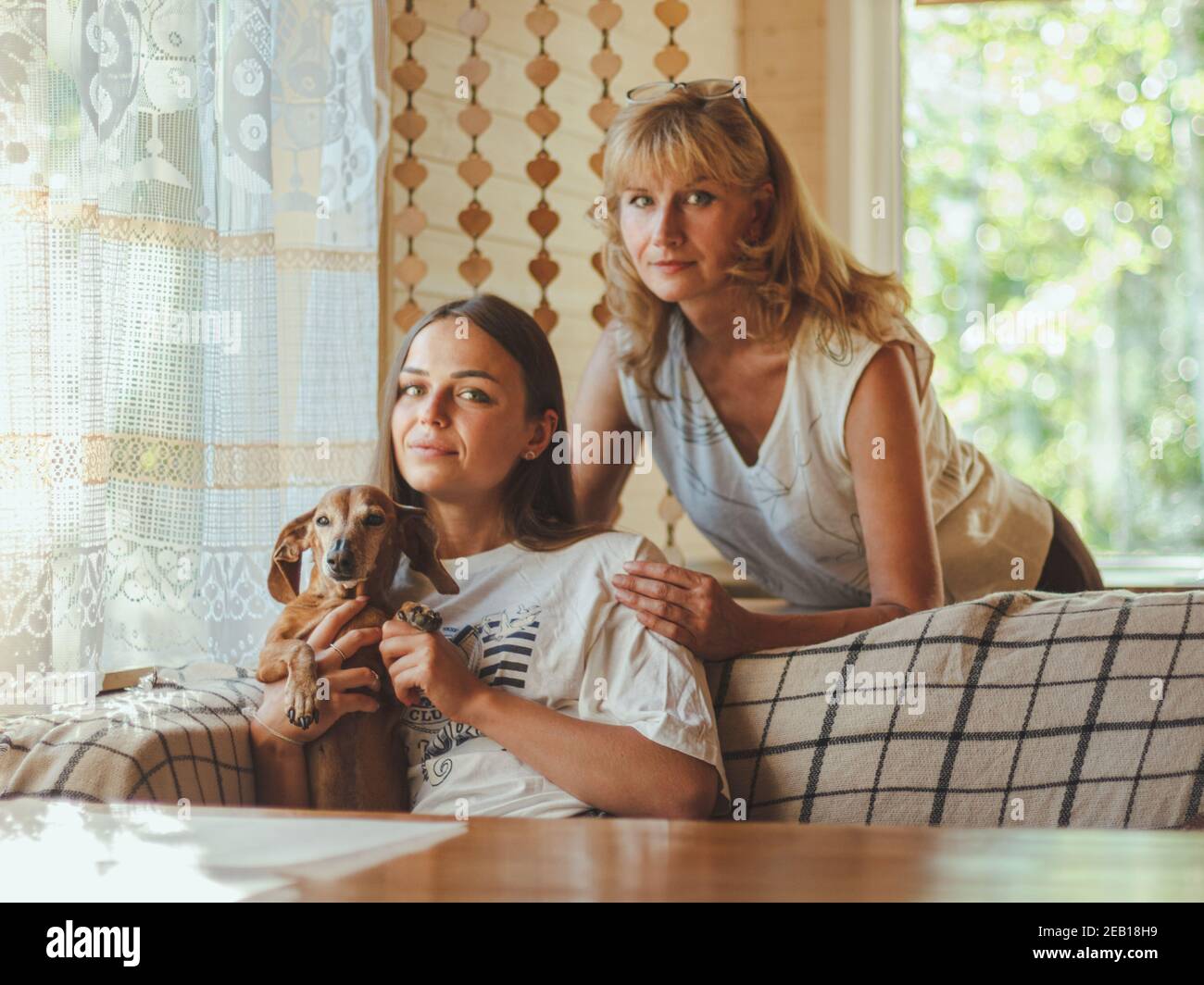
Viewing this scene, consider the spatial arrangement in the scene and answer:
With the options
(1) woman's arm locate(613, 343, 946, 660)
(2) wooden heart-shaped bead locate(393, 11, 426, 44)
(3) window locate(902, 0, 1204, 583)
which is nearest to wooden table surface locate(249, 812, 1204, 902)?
(1) woman's arm locate(613, 343, 946, 660)

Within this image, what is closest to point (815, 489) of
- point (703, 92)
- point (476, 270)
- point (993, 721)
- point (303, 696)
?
point (993, 721)

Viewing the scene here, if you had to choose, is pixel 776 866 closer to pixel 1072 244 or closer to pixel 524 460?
pixel 524 460

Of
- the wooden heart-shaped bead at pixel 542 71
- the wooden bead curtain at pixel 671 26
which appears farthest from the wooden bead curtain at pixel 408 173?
the wooden bead curtain at pixel 671 26

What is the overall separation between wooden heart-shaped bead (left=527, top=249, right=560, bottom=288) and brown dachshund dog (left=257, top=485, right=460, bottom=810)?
1.00m

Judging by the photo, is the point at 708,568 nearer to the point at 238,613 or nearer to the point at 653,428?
the point at 653,428

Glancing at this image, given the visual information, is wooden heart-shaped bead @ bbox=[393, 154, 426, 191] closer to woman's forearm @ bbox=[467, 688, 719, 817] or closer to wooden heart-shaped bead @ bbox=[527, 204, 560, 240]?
wooden heart-shaped bead @ bbox=[527, 204, 560, 240]

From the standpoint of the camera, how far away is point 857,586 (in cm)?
180

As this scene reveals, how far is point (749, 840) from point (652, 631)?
71cm

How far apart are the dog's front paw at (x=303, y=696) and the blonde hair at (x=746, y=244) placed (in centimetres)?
68

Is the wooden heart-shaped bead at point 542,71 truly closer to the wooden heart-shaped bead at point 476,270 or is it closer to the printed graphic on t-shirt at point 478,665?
the wooden heart-shaped bead at point 476,270

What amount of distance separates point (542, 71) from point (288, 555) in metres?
1.26

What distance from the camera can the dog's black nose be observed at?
1.26 metres
